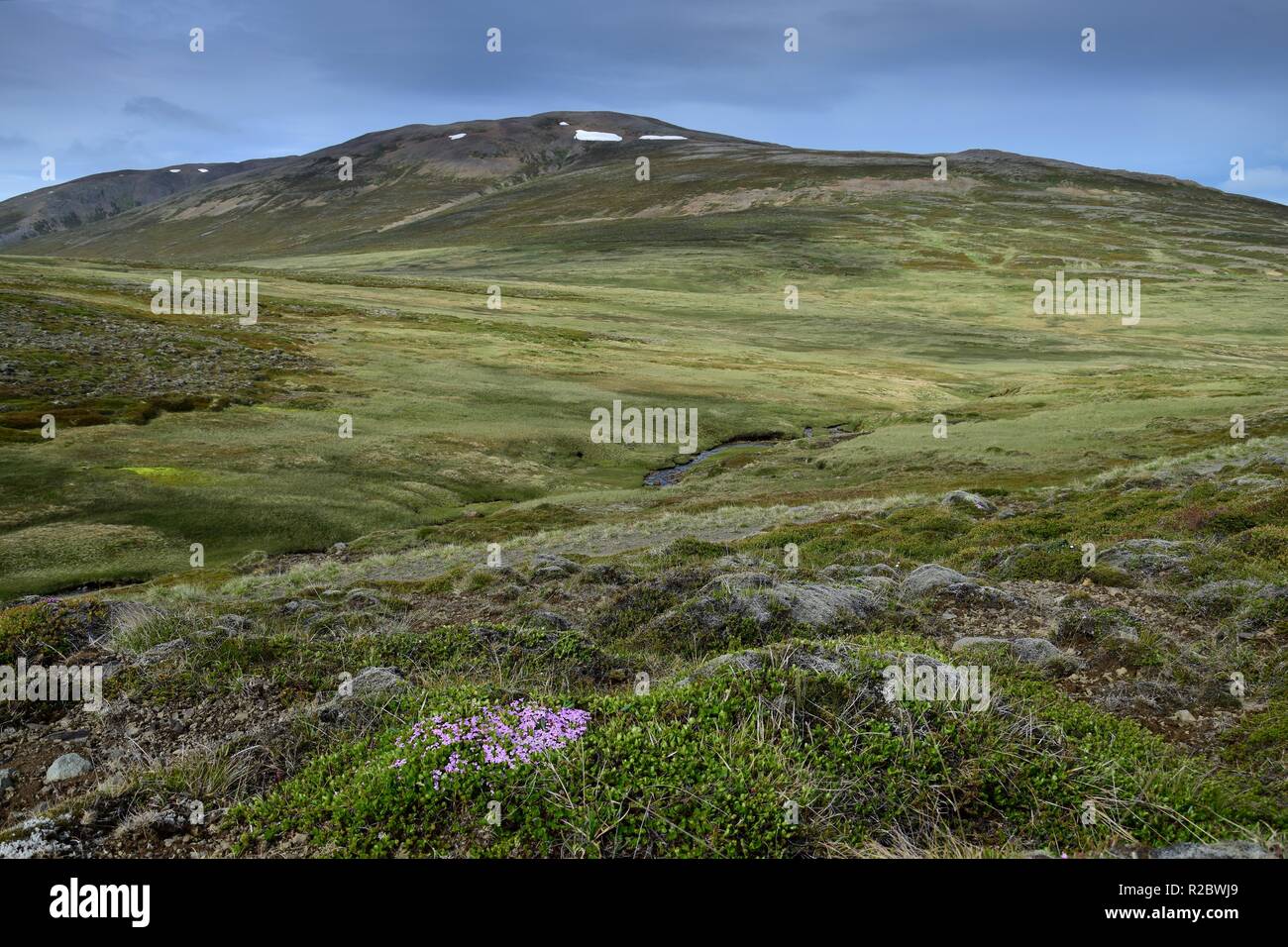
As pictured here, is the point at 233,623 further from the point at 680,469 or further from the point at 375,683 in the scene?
the point at 680,469

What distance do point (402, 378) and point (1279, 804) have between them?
8215cm

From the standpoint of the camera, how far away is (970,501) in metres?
33.2

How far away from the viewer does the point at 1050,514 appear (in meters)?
28.9

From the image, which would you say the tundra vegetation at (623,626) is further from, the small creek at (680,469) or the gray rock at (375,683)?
the small creek at (680,469)

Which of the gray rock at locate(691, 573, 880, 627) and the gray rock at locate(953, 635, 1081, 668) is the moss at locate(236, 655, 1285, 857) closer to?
the gray rock at locate(953, 635, 1081, 668)

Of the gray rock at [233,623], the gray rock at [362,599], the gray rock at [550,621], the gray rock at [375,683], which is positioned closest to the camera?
the gray rock at [375,683]

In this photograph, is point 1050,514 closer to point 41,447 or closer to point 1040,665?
point 1040,665

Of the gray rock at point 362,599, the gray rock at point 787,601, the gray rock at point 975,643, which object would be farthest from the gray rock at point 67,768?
the gray rock at point 975,643

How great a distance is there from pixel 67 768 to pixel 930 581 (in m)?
15.0

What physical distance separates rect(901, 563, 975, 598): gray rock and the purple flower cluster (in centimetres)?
1006

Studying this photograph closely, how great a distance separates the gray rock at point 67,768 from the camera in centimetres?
898

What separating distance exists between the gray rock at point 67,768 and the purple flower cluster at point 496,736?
4.09 m

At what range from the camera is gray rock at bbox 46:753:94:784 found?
8977 mm
